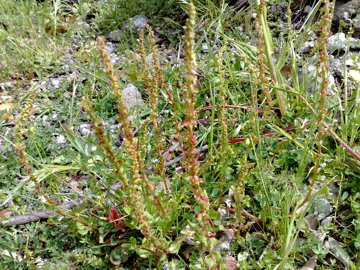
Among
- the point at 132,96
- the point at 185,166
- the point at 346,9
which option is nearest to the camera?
the point at 185,166

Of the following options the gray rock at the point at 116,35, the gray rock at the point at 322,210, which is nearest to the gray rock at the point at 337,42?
the gray rock at the point at 322,210

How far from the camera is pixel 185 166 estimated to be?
192 cm

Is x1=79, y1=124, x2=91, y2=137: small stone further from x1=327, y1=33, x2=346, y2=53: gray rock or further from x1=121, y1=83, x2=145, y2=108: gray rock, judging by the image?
x1=327, y1=33, x2=346, y2=53: gray rock

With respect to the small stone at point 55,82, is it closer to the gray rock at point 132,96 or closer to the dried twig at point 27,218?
the gray rock at point 132,96

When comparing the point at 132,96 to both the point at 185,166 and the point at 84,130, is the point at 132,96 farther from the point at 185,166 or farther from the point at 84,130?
the point at 185,166

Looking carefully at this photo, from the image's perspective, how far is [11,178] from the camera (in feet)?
7.84

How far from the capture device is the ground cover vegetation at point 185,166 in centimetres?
168

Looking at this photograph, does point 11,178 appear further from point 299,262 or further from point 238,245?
point 299,262

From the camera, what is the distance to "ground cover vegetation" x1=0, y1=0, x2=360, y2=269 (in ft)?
5.50

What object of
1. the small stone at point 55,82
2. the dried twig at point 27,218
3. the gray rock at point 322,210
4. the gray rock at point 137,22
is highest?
the gray rock at point 137,22

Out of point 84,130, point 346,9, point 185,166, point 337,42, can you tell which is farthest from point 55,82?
point 346,9

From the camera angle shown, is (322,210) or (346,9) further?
(346,9)

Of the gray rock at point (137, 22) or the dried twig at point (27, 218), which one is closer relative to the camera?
the dried twig at point (27, 218)

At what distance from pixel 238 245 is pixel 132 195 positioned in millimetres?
751
